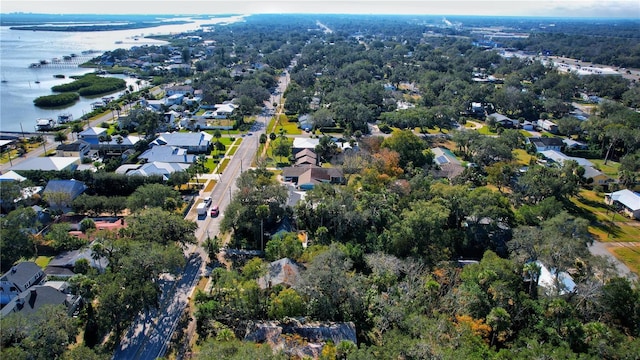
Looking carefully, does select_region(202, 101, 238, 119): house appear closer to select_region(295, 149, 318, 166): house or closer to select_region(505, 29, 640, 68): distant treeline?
select_region(295, 149, 318, 166): house

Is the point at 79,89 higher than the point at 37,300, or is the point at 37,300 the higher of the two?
the point at 37,300

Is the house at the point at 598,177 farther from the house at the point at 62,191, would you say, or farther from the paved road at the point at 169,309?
the house at the point at 62,191

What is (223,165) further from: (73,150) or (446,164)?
(446,164)

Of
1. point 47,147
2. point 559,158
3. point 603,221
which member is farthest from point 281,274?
point 47,147

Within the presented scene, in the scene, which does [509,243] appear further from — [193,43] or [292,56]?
A: [193,43]

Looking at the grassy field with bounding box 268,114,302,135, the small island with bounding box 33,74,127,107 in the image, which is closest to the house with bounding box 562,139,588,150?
the grassy field with bounding box 268,114,302,135

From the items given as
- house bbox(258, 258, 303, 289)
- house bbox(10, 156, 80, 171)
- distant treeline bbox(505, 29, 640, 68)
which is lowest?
house bbox(10, 156, 80, 171)
